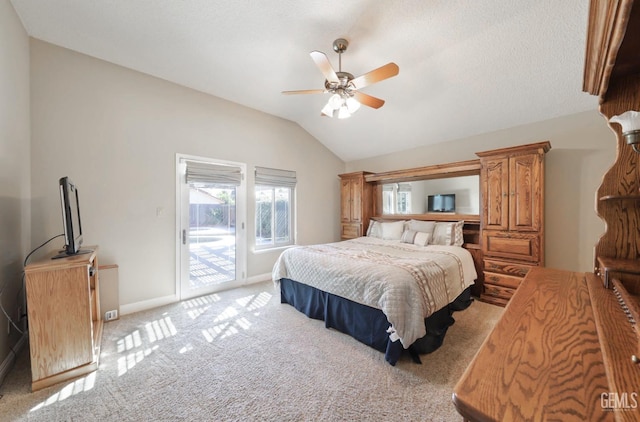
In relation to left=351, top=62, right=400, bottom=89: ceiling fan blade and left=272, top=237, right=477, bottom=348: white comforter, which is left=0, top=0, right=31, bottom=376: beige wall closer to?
left=272, top=237, right=477, bottom=348: white comforter

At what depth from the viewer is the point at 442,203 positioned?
13.4ft

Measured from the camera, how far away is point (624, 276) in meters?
1.07

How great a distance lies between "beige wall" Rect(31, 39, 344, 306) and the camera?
2.53 meters

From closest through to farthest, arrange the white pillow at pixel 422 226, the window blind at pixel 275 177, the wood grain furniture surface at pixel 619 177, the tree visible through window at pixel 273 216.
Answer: the wood grain furniture surface at pixel 619 177, the white pillow at pixel 422 226, the window blind at pixel 275 177, the tree visible through window at pixel 273 216

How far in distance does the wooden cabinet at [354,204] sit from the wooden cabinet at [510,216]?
201 centimetres

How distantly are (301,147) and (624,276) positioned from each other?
14.3 feet

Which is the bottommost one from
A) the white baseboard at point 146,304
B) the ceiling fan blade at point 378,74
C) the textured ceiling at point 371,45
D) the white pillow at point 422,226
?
the white baseboard at point 146,304

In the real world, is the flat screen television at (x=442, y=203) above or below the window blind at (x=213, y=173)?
below

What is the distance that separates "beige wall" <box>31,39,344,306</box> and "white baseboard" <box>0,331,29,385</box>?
79 cm

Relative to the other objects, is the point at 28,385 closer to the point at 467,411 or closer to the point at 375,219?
the point at 467,411

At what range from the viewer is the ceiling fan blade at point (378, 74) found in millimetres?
2082

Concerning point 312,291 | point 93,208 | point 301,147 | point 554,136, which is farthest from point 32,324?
point 554,136

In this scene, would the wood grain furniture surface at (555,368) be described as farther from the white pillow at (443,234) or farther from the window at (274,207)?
the window at (274,207)

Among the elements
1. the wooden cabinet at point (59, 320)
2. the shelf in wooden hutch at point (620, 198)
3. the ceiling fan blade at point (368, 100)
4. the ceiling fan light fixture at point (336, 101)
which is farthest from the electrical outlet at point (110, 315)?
the shelf in wooden hutch at point (620, 198)
